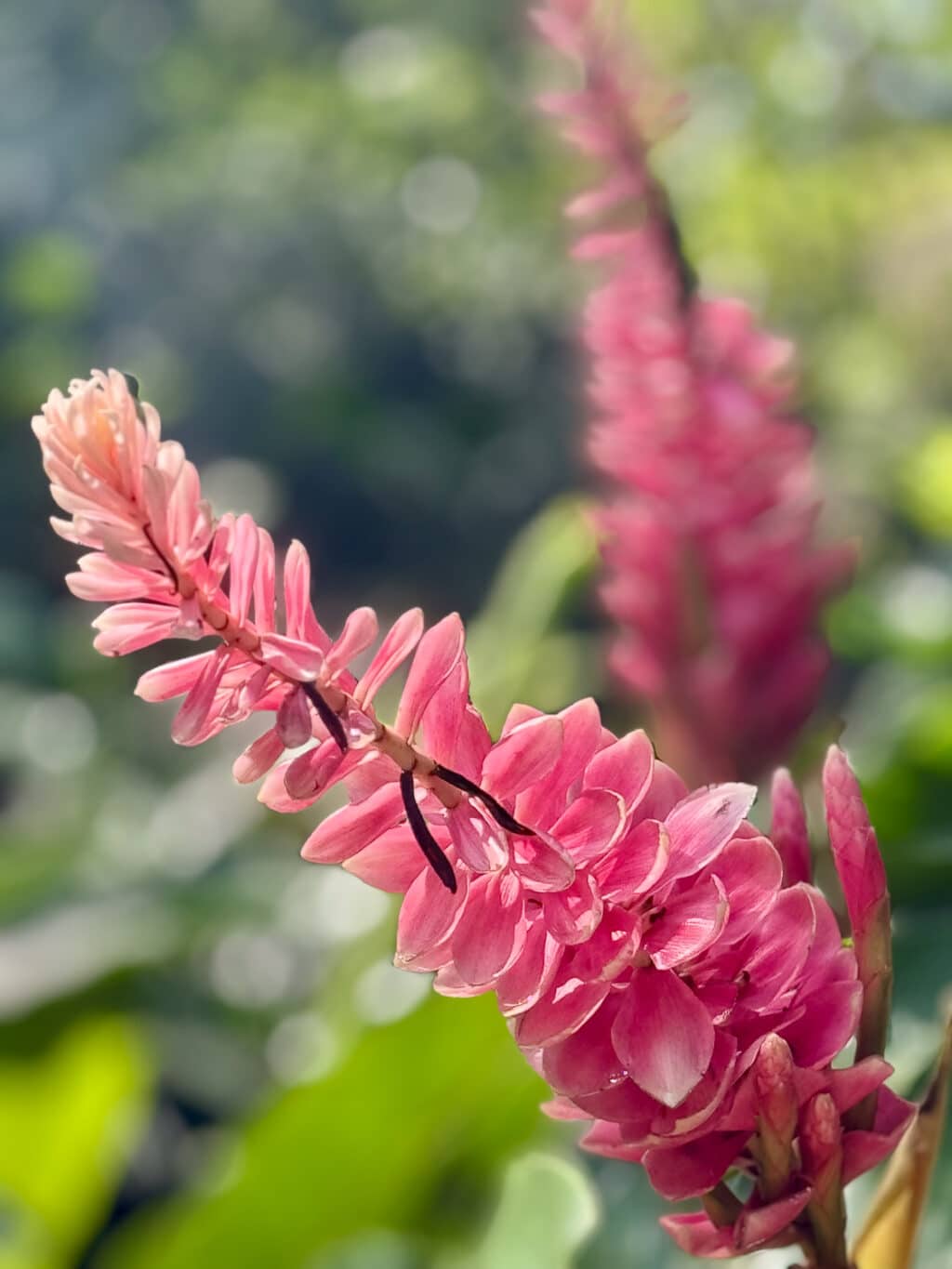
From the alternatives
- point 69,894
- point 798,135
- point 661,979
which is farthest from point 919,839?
point 798,135

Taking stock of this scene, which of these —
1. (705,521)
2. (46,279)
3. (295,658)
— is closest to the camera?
(295,658)

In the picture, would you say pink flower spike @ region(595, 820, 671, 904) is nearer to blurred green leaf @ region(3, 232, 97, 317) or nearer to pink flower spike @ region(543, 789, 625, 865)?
pink flower spike @ region(543, 789, 625, 865)

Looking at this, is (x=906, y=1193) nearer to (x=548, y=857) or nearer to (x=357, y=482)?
(x=548, y=857)

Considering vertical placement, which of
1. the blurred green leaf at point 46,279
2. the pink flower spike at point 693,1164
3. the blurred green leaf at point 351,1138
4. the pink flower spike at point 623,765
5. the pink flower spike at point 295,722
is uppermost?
the blurred green leaf at point 46,279

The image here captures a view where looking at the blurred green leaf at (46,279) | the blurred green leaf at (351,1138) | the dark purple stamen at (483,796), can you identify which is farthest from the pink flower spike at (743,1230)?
the blurred green leaf at (46,279)

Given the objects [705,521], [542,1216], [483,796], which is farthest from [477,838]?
[705,521]

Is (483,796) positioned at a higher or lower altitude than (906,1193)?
higher

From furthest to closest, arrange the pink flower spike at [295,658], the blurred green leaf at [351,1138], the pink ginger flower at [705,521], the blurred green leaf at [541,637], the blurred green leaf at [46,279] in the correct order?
the blurred green leaf at [46,279], the blurred green leaf at [541,637], the blurred green leaf at [351,1138], the pink ginger flower at [705,521], the pink flower spike at [295,658]

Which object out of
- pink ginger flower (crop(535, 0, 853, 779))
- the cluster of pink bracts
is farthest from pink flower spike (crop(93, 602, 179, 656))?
pink ginger flower (crop(535, 0, 853, 779))

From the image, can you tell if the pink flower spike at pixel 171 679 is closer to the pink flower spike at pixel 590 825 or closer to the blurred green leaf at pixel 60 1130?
the pink flower spike at pixel 590 825
